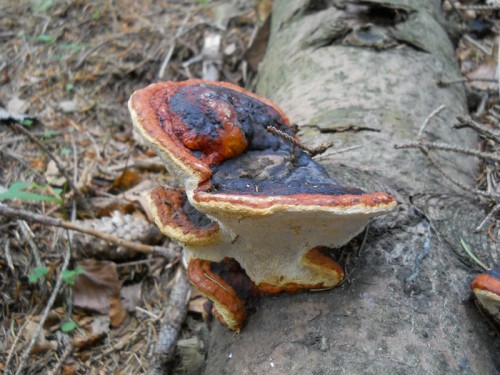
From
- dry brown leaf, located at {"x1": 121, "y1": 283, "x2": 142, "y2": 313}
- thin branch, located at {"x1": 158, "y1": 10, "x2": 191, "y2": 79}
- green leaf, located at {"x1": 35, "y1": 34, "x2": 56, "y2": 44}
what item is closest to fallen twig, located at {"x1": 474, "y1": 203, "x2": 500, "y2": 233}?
dry brown leaf, located at {"x1": 121, "y1": 283, "x2": 142, "y2": 313}

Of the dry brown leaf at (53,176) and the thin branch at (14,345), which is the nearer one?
the thin branch at (14,345)

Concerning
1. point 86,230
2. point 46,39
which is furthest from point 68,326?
point 46,39

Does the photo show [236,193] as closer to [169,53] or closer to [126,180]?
[126,180]

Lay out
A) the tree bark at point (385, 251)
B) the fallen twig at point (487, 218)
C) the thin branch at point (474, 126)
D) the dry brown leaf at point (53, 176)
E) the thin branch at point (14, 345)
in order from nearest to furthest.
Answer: the tree bark at point (385, 251) → the fallen twig at point (487, 218) → the thin branch at point (474, 126) → the thin branch at point (14, 345) → the dry brown leaf at point (53, 176)

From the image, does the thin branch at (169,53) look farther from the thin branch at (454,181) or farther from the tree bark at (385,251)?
the thin branch at (454,181)

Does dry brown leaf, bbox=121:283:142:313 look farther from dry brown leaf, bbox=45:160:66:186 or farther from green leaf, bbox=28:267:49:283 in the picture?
dry brown leaf, bbox=45:160:66:186

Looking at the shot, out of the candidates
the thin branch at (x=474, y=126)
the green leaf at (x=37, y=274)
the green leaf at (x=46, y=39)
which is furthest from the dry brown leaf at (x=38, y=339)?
the green leaf at (x=46, y=39)

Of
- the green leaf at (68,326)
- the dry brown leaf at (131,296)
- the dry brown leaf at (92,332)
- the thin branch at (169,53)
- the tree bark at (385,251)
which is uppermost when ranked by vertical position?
the tree bark at (385,251)
